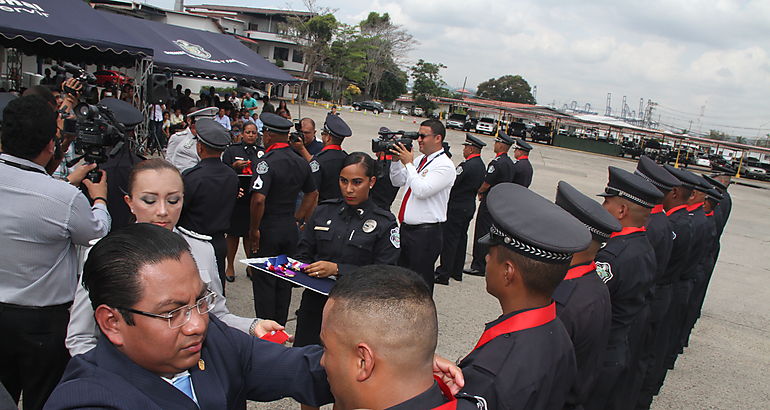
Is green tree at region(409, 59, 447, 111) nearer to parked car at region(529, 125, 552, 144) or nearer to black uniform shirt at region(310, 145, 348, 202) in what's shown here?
parked car at region(529, 125, 552, 144)

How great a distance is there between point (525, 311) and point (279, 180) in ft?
10.3

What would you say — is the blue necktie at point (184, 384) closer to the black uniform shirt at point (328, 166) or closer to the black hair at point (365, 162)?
the black hair at point (365, 162)

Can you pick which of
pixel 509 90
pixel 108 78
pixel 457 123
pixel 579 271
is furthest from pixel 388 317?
pixel 509 90

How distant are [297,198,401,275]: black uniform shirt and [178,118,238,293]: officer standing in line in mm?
800

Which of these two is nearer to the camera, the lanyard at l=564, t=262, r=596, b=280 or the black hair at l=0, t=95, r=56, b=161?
the black hair at l=0, t=95, r=56, b=161

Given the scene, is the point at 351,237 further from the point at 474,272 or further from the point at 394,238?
the point at 474,272

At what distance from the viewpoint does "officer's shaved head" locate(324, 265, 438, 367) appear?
1368 millimetres

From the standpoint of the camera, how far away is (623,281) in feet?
9.89

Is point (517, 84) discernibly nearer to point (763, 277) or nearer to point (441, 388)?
point (763, 277)

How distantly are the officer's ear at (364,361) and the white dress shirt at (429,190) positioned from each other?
3598mm

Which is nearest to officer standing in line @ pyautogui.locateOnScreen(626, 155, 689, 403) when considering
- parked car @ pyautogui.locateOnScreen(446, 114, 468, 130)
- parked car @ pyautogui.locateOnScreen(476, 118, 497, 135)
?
parked car @ pyautogui.locateOnScreen(476, 118, 497, 135)

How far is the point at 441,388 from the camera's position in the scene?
1529mm

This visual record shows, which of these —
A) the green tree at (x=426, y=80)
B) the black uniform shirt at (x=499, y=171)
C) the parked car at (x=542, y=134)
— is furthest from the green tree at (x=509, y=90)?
the black uniform shirt at (x=499, y=171)

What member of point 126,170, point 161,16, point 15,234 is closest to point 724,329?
point 126,170
